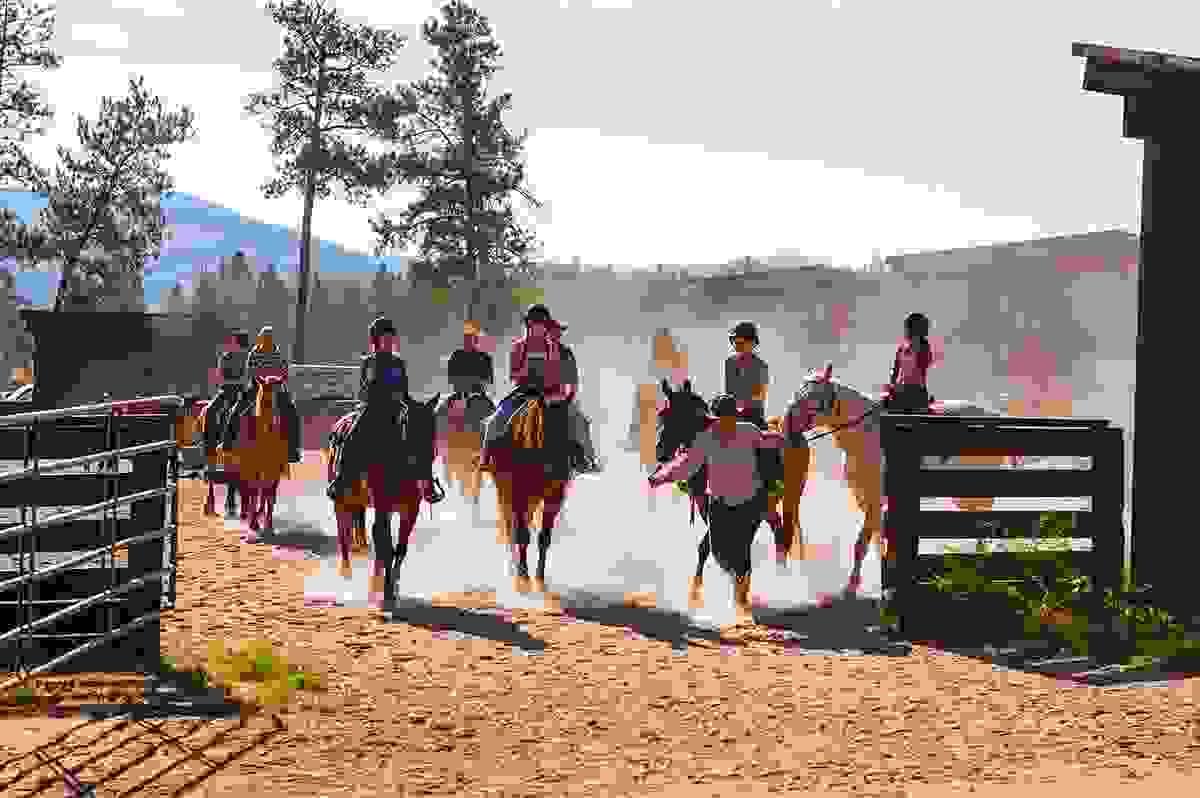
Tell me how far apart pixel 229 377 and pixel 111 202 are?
103 ft

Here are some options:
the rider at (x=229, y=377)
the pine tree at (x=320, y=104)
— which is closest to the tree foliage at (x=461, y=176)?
the pine tree at (x=320, y=104)

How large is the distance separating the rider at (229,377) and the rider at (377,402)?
614 centimetres

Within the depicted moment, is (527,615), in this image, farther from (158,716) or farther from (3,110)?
(3,110)

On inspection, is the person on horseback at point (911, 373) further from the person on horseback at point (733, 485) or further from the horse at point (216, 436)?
the horse at point (216, 436)

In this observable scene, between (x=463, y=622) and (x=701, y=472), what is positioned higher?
(x=701, y=472)

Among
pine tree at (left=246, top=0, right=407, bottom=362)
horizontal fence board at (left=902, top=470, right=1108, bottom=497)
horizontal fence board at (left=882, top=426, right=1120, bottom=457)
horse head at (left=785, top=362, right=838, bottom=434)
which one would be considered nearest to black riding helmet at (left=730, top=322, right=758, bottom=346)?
horse head at (left=785, top=362, right=838, bottom=434)

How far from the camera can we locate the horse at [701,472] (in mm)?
11859

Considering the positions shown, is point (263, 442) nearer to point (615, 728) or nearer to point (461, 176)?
point (615, 728)

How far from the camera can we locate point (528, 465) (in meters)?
12.5

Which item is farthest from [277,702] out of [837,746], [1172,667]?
[1172,667]

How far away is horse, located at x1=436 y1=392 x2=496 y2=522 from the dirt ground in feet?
21.4

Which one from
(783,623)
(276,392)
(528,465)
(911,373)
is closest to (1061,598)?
(783,623)

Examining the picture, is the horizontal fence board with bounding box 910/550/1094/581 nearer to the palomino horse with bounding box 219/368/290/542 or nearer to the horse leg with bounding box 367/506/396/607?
the horse leg with bounding box 367/506/396/607

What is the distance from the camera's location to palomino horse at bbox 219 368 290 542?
52.9 ft
